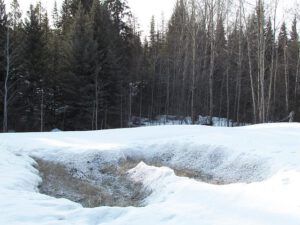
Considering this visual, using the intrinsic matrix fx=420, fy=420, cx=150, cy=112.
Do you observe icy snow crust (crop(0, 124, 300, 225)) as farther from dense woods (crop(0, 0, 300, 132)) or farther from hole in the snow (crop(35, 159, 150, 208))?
dense woods (crop(0, 0, 300, 132))

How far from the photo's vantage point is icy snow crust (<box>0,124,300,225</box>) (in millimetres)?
5871

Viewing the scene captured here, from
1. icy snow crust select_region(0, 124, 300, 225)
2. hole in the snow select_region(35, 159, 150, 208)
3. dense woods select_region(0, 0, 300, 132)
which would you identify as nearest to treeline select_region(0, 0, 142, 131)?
dense woods select_region(0, 0, 300, 132)

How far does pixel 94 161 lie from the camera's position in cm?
1216

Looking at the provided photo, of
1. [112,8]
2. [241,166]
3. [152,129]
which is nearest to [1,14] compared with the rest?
[112,8]

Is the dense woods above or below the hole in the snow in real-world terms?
above

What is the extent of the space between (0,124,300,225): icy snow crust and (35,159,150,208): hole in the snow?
0.83ft

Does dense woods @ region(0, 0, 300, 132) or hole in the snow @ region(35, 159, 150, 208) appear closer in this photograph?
hole in the snow @ region(35, 159, 150, 208)

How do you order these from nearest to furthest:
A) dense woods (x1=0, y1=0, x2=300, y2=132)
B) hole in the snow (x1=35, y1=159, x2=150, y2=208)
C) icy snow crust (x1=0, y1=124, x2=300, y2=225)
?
icy snow crust (x1=0, y1=124, x2=300, y2=225) < hole in the snow (x1=35, y1=159, x2=150, y2=208) < dense woods (x1=0, y1=0, x2=300, y2=132)

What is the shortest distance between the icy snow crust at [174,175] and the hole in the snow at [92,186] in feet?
0.83

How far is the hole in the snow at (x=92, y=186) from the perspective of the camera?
926cm

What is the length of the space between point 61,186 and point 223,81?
120 ft

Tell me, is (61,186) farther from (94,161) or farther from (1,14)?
(1,14)

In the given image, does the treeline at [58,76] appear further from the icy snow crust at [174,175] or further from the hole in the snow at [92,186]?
the hole in the snow at [92,186]

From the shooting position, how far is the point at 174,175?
9219mm
